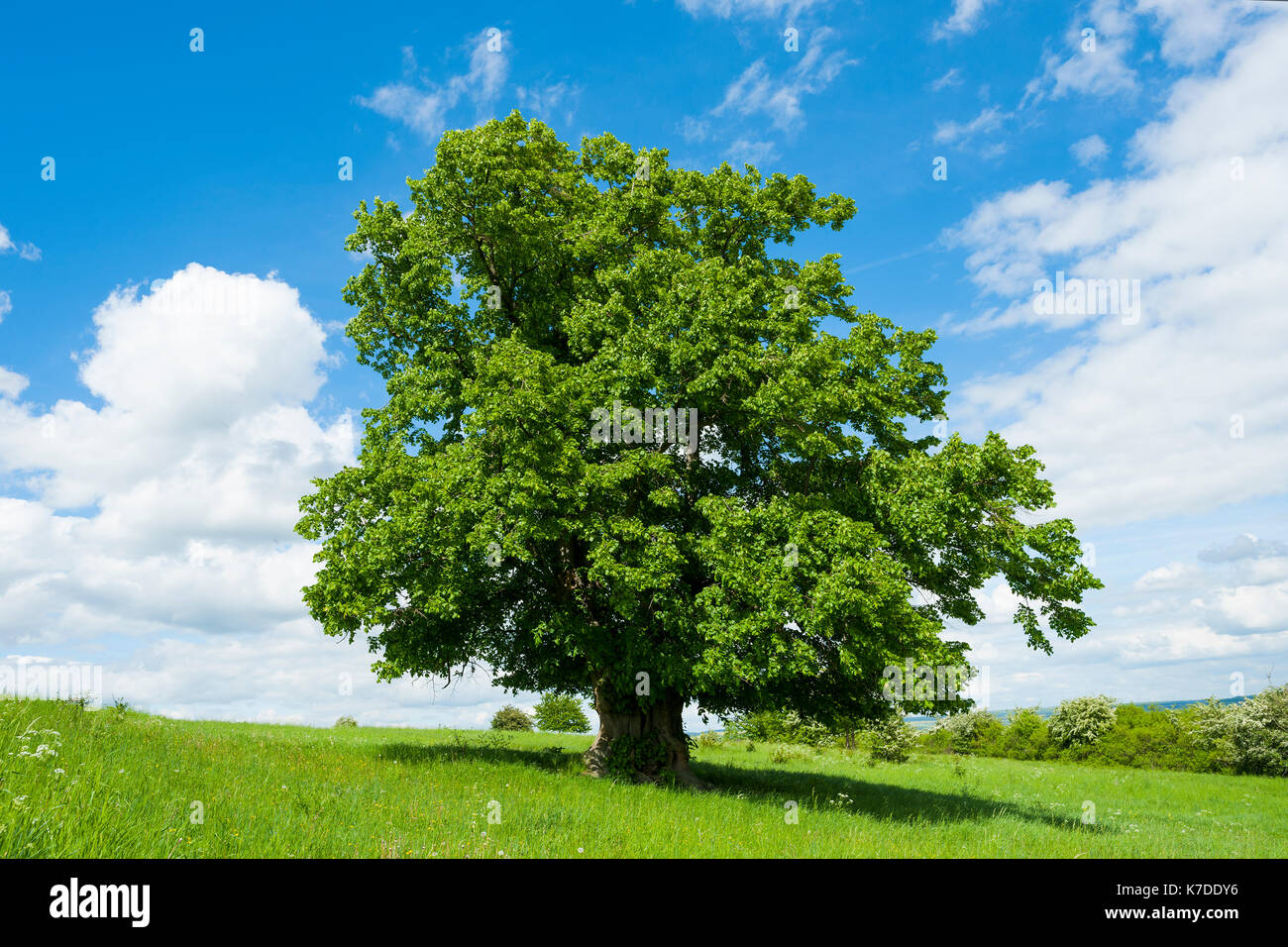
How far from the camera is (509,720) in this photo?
49.0 m

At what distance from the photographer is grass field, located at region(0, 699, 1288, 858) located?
850 cm

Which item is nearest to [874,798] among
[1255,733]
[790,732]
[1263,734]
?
[790,732]

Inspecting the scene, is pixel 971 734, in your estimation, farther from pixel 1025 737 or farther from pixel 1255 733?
pixel 1255 733

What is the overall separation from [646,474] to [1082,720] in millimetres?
43489

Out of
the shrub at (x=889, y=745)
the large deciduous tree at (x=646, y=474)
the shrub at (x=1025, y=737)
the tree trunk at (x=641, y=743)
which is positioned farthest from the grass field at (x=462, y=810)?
the shrub at (x=1025, y=737)

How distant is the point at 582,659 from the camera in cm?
2136

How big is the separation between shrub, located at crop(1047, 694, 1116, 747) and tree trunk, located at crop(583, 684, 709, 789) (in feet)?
126

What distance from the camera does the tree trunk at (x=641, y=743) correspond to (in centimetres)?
2016

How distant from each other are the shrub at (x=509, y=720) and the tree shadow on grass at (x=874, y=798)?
2422cm

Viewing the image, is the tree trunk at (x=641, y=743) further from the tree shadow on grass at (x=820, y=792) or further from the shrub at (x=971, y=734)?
the shrub at (x=971, y=734)

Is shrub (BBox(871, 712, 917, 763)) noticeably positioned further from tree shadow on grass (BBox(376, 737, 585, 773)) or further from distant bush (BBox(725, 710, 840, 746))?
tree shadow on grass (BBox(376, 737, 585, 773))

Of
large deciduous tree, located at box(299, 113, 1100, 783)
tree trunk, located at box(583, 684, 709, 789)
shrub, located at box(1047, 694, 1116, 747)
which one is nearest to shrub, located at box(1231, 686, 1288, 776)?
shrub, located at box(1047, 694, 1116, 747)

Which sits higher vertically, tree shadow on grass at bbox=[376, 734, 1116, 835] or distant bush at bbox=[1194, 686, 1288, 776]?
tree shadow on grass at bbox=[376, 734, 1116, 835]

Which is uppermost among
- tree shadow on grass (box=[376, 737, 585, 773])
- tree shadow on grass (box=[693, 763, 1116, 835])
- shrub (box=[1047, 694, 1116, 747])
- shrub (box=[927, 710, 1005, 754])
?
tree shadow on grass (box=[376, 737, 585, 773])
